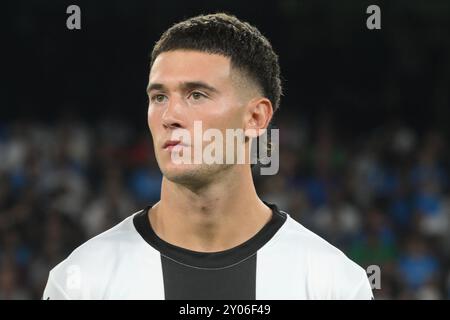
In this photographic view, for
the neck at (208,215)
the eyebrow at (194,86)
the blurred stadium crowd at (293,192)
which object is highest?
the eyebrow at (194,86)

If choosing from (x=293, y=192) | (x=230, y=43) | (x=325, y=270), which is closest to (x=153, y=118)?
(x=230, y=43)

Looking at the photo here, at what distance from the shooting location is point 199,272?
2867mm

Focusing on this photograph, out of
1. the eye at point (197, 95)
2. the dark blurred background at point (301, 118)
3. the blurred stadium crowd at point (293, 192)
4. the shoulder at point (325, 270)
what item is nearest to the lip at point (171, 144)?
the eye at point (197, 95)

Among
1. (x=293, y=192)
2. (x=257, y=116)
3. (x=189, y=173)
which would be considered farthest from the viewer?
(x=293, y=192)

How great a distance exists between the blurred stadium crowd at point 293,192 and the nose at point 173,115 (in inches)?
164

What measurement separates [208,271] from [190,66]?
0.73 meters

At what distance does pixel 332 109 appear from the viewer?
28.1ft

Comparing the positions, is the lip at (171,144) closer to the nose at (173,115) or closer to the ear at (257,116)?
the nose at (173,115)

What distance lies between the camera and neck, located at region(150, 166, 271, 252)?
114 inches

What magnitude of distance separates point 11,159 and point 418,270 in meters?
3.93

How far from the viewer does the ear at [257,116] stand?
297 cm

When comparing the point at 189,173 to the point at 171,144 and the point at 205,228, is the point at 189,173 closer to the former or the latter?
the point at 171,144
